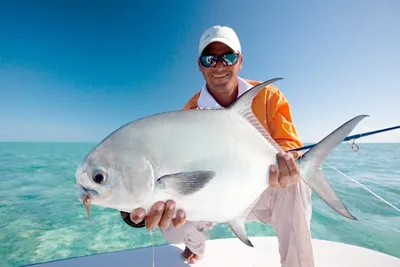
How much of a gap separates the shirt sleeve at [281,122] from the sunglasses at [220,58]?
0.31 metres

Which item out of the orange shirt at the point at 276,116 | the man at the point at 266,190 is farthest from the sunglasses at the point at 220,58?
the orange shirt at the point at 276,116

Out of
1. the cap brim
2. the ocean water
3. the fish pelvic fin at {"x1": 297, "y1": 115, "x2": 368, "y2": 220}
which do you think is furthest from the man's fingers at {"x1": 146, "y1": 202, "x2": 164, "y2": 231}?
the ocean water

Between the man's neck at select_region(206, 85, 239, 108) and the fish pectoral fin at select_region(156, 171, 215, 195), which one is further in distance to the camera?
the man's neck at select_region(206, 85, 239, 108)

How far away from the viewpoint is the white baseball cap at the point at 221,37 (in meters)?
1.58

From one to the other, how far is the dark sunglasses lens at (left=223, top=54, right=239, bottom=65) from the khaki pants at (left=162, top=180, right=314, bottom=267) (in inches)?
31.6

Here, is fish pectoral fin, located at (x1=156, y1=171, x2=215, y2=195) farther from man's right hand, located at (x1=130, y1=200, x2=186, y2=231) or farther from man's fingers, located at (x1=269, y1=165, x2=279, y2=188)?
man's fingers, located at (x1=269, y1=165, x2=279, y2=188)

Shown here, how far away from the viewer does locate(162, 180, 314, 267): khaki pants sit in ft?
3.89

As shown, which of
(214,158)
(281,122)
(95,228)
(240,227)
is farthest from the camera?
(95,228)

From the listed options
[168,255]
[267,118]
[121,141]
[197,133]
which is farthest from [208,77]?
[168,255]

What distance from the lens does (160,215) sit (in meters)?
0.87

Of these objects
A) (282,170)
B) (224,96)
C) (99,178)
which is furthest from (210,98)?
(99,178)

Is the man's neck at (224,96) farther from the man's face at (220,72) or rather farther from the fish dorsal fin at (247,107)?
the fish dorsal fin at (247,107)

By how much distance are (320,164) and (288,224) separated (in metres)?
0.40

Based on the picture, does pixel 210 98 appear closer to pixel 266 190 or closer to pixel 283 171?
pixel 266 190
